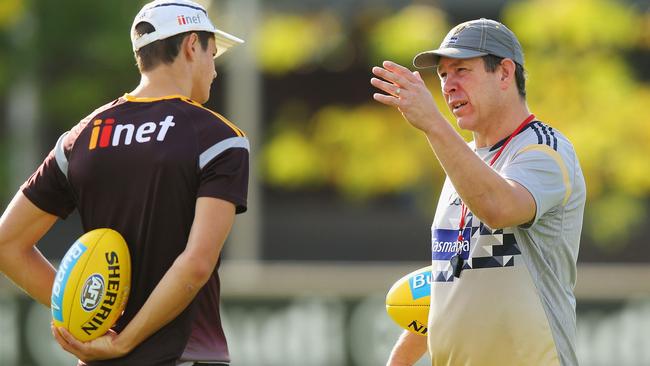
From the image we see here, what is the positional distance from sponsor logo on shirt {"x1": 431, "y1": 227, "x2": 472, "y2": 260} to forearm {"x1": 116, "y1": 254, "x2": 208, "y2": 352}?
0.99 m

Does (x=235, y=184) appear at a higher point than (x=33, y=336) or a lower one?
higher

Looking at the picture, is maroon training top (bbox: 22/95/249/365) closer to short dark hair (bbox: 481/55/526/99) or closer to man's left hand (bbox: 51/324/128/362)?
man's left hand (bbox: 51/324/128/362)

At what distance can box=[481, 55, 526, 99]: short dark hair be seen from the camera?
4879 mm

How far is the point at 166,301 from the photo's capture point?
4.41m

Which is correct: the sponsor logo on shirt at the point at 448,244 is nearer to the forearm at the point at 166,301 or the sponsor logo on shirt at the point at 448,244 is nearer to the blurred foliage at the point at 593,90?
the forearm at the point at 166,301

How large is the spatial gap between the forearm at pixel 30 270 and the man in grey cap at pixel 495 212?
149 cm

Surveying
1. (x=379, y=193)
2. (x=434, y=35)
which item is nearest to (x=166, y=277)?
(x=434, y=35)

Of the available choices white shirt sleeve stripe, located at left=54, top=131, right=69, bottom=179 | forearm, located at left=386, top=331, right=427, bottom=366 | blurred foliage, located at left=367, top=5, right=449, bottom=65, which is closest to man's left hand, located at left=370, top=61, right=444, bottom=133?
white shirt sleeve stripe, located at left=54, top=131, right=69, bottom=179

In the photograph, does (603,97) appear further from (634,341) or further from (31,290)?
(31,290)

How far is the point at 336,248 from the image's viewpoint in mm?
22859

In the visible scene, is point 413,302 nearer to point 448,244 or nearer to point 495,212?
point 448,244

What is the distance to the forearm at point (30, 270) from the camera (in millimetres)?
4906

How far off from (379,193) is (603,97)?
3.84 metres

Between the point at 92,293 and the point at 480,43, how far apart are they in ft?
5.64
